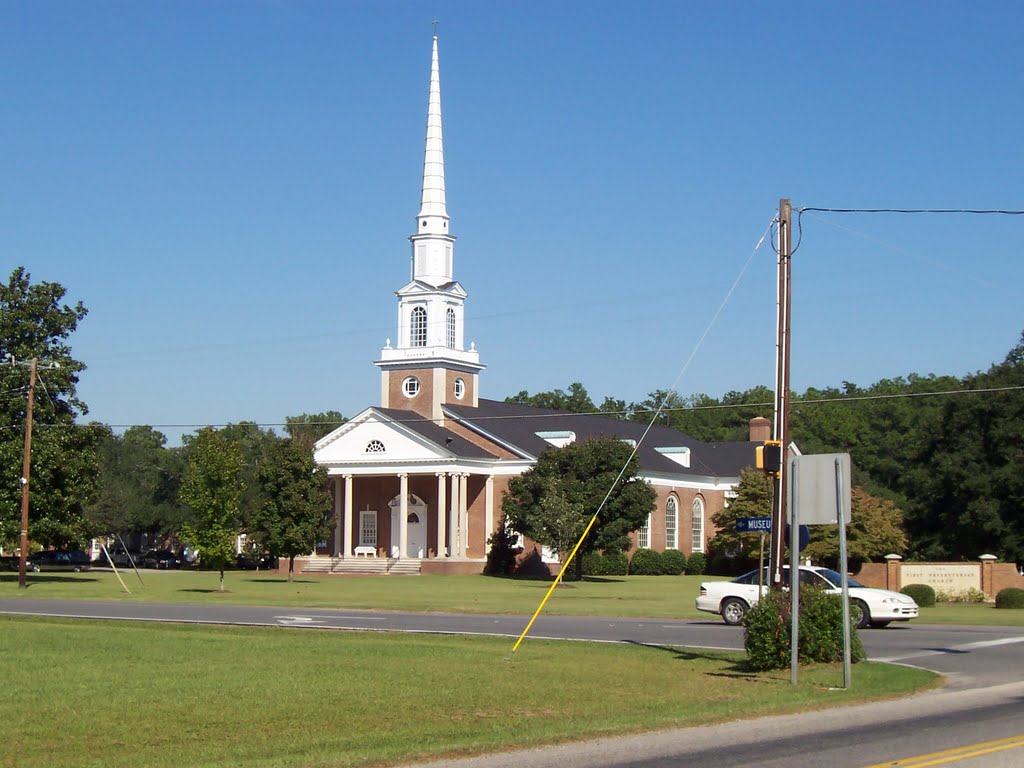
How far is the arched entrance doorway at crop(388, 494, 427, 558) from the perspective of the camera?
7588 centimetres

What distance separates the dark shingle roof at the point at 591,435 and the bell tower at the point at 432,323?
1.59 m

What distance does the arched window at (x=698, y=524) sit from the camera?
3226 inches

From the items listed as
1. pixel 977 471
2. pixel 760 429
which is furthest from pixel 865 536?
pixel 760 429

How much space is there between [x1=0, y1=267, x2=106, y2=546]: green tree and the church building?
1759 centimetres

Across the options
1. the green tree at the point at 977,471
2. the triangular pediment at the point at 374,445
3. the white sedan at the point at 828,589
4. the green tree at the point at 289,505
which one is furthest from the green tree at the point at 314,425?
the white sedan at the point at 828,589

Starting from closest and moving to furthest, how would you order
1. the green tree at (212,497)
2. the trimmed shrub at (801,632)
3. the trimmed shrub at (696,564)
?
the trimmed shrub at (801,632)
the green tree at (212,497)
the trimmed shrub at (696,564)

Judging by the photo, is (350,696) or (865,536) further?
(865,536)

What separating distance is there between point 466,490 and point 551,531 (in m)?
16.1

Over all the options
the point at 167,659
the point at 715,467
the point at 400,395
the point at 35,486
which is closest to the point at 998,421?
the point at 715,467

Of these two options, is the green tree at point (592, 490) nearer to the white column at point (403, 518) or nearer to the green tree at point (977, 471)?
the white column at point (403, 518)

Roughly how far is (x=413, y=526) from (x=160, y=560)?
2342 cm

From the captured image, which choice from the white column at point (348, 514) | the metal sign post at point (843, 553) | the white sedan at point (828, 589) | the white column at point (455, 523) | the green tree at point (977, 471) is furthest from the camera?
the white column at point (348, 514)

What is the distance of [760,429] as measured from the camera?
87562 millimetres

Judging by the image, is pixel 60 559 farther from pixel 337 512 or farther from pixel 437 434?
pixel 437 434
